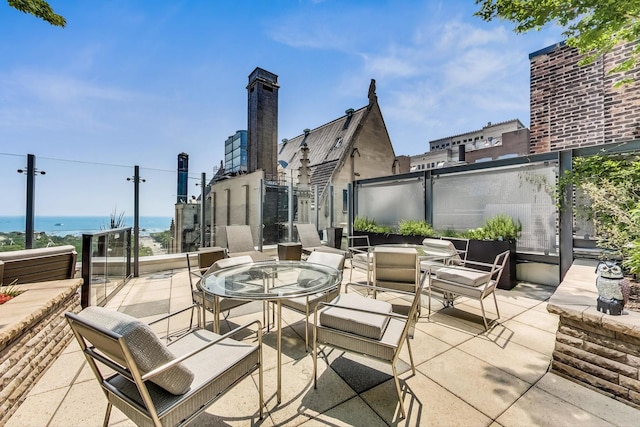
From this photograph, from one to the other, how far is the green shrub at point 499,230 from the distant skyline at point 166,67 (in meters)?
2.86

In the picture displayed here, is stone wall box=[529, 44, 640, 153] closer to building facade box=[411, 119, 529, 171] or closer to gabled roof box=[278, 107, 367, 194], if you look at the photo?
building facade box=[411, 119, 529, 171]

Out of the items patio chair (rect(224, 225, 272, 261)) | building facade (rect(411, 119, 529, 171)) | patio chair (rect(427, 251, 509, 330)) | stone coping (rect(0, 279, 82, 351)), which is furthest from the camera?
building facade (rect(411, 119, 529, 171))

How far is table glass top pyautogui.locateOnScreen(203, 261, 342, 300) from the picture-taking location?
6.43 feet

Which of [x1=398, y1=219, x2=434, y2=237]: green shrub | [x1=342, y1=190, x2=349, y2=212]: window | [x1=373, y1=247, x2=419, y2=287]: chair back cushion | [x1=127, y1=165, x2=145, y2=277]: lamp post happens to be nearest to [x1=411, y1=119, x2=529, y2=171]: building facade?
[x1=342, y1=190, x2=349, y2=212]: window

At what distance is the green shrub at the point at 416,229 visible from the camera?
5.60 meters

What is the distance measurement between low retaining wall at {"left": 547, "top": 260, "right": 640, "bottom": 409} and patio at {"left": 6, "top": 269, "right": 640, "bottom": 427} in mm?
87

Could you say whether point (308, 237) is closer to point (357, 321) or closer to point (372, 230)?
point (372, 230)

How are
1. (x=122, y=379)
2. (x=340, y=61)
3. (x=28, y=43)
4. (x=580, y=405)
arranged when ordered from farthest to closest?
1. (x=340, y=61)
2. (x=28, y=43)
3. (x=580, y=405)
4. (x=122, y=379)

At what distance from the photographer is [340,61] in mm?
7637

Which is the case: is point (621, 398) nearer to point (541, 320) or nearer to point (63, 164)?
point (541, 320)

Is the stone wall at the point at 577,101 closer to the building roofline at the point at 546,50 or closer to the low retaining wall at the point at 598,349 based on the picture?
the building roofline at the point at 546,50

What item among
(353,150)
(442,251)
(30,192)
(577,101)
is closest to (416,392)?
(442,251)

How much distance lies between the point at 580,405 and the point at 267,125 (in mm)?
9953

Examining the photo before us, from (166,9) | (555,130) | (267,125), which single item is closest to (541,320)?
(555,130)
